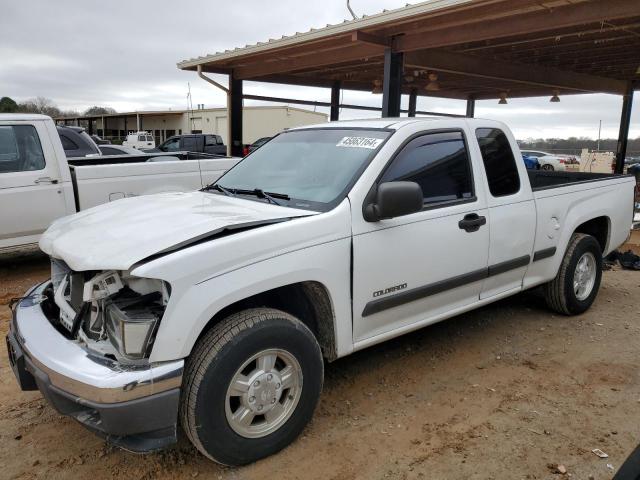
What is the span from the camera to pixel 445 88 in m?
15.8

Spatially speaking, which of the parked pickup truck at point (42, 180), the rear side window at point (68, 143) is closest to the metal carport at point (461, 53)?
the rear side window at point (68, 143)

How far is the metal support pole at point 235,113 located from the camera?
12.8 metres

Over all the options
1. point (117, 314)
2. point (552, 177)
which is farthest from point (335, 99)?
point (117, 314)

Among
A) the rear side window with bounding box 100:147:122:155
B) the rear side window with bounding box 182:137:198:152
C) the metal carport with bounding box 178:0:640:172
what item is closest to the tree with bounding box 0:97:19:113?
the rear side window with bounding box 182:137:198:152

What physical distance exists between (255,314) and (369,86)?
14.3m

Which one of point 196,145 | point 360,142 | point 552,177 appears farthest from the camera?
point 196,145

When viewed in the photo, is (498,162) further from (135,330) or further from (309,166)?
(135,330)

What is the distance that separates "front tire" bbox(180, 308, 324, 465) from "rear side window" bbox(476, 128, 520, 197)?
2111mm

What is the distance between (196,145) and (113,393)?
20283mm

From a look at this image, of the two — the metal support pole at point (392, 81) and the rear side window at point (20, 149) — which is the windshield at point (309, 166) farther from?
the metal support pole at point (392, 81)

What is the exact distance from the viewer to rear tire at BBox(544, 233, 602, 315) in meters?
5.02

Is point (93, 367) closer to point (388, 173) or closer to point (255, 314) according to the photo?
point (255, 314)

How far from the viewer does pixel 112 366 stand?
7.95 feet

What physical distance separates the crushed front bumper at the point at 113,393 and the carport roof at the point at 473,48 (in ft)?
19.9
